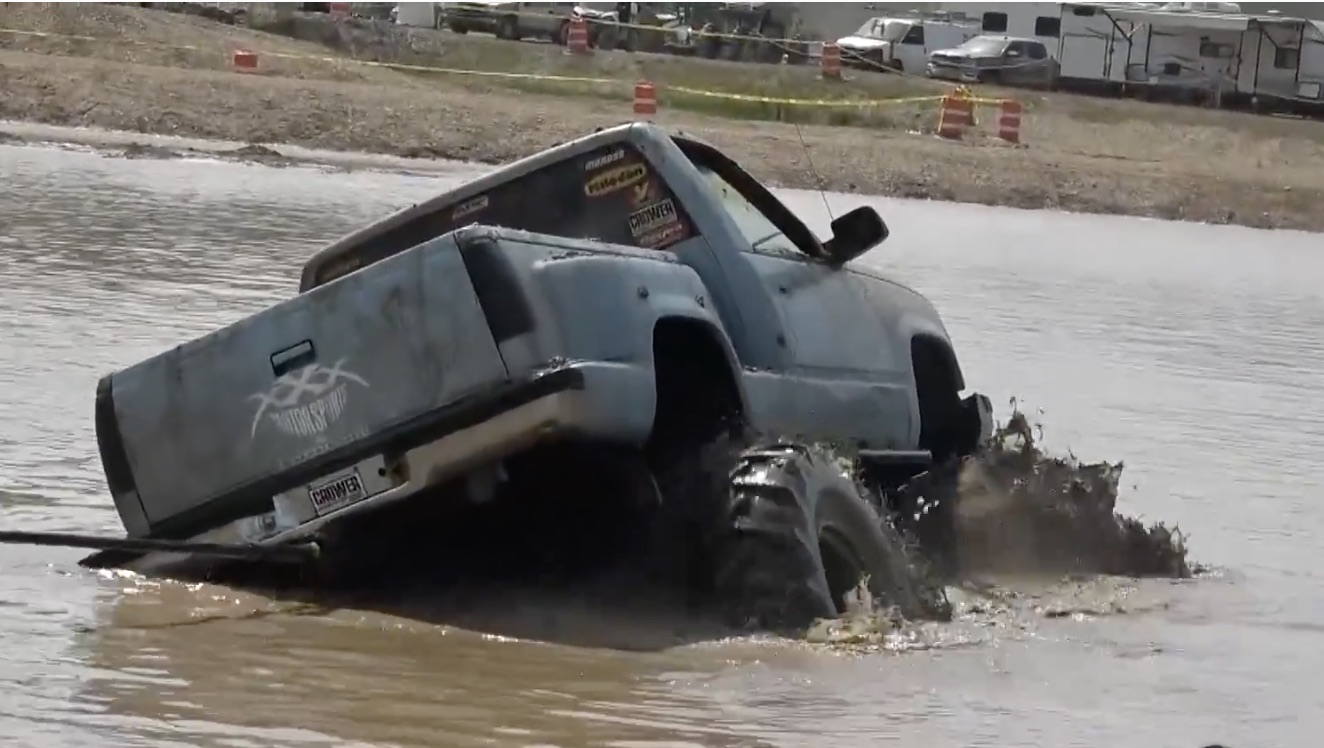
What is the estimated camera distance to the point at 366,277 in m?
7.89

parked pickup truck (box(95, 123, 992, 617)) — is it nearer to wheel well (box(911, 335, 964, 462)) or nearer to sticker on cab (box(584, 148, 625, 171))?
sticker on cab (box(584, 148, 625, 171))

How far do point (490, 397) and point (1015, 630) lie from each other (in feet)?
8.84

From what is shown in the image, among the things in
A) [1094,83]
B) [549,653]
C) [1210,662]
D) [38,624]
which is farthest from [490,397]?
[1094,83]

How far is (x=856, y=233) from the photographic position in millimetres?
9797

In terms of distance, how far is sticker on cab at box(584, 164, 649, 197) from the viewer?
30.2 ft

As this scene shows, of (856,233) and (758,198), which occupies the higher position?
(758,198)

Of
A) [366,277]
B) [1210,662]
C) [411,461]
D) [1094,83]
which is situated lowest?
[1094,83]

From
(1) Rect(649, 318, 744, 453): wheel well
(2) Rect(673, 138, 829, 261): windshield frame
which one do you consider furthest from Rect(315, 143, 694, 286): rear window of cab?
(1) Rect(649, 318, 744, 453): wheel well

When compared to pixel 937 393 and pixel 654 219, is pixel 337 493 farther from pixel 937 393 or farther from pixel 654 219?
pixel 937 393

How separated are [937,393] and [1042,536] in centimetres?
81

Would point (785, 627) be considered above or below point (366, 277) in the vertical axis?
below

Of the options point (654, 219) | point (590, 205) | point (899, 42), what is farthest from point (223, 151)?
point (899, 42)

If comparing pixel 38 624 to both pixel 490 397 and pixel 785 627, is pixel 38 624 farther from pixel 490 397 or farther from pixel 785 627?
pixel 785 627

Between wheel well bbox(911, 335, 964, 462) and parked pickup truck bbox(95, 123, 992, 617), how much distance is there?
1.27 metres
